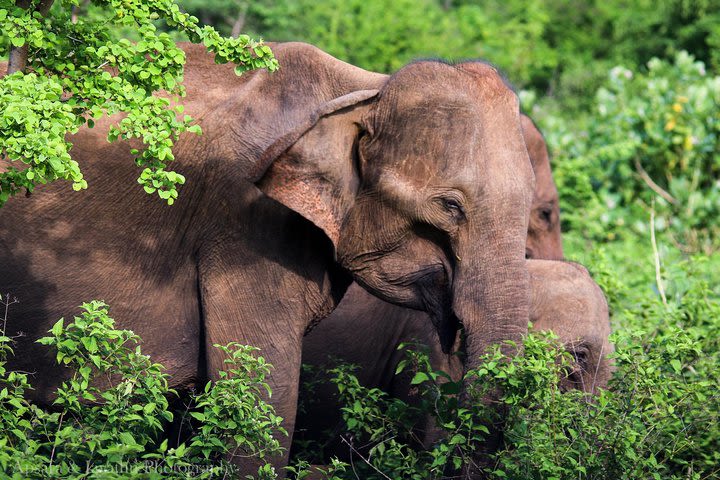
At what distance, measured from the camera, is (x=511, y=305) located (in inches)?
198

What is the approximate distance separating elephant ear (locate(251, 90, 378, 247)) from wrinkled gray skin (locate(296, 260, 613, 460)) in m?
0.99

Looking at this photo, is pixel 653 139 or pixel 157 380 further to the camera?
pixel 653 139

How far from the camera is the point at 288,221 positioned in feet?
17.4

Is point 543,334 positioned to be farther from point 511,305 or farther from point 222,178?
point 222,178

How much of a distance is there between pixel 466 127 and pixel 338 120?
51cm

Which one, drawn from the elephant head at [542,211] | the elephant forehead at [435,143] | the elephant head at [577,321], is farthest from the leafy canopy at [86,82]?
the elephant head at [542,211]

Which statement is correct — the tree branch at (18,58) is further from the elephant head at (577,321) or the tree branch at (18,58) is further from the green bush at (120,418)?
the elephant head at (577,321)

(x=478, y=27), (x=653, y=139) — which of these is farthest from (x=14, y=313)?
(x=478, y=27)

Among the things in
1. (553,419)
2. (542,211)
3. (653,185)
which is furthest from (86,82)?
(653,185)

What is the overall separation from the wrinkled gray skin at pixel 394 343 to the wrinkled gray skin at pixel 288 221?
61 centimetres

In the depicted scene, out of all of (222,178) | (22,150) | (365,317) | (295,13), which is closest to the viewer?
(22,150)

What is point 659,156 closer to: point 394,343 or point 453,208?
point 394,343

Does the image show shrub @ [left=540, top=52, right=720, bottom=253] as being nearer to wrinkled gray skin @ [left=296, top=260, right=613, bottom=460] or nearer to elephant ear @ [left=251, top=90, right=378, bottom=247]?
wrinkled gray skin @ [left=296, top=260, right=613, bottom=460]

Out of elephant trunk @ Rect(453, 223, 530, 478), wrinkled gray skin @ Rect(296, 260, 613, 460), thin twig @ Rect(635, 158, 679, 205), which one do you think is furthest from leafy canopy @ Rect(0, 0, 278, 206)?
thin twig @ Rect(635, 158, 679, 205)
